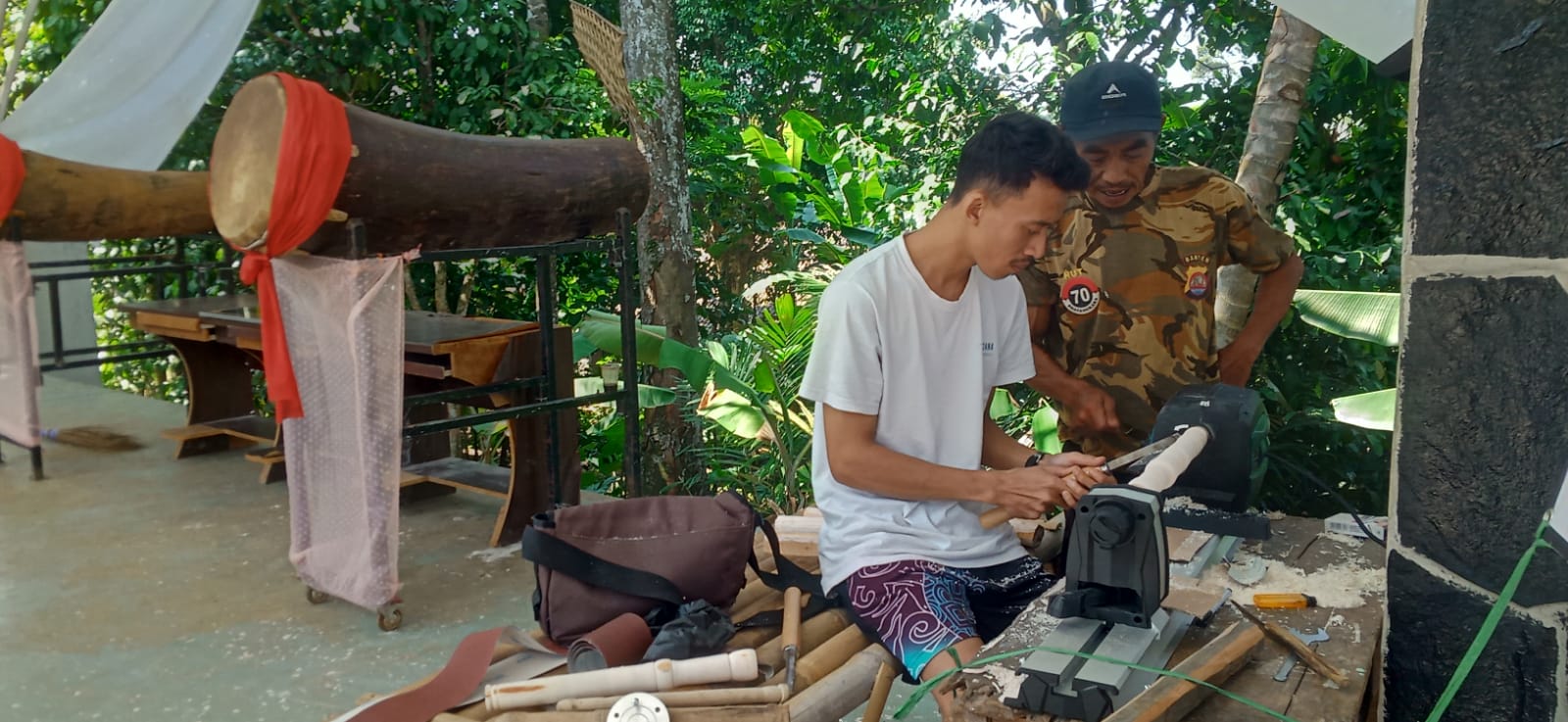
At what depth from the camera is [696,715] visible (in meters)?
1.73

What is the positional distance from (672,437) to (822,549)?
17.8 feet

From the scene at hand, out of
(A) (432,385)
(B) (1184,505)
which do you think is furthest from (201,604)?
(B) (1184,505)

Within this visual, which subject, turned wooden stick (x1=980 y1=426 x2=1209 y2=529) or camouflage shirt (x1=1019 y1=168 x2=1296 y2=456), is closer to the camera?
turned wooden stick (x1=980 y1=426 x2=1209 y2=529)

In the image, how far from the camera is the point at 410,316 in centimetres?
504

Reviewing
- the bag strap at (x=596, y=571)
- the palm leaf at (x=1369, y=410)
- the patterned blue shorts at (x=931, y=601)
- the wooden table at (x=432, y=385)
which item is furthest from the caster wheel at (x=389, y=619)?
the palm leaf at (x=1369, y=410)

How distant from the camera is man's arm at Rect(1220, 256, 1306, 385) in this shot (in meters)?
3.25

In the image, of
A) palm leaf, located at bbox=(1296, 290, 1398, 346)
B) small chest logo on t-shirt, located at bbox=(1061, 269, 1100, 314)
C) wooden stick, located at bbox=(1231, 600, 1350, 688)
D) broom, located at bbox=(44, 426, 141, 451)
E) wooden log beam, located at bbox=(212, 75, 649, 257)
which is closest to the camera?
wooden stick, located at bbox=(1231, 600, 1350, 688)

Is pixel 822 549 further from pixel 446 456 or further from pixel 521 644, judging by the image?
pixel 446 456

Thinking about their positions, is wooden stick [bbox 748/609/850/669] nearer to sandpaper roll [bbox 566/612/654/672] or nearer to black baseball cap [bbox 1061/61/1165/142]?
sandpaper roll [bbox 566/612/654/672]

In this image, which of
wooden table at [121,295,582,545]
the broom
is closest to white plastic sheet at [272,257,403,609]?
Result: wooden table at [121,295,582,545]

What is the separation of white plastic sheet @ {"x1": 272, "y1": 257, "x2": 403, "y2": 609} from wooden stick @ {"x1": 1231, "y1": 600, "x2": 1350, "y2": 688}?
265 centimetres

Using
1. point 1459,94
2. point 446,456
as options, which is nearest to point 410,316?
point 446,456

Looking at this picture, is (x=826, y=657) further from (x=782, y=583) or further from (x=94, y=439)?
(x=94, y=439)

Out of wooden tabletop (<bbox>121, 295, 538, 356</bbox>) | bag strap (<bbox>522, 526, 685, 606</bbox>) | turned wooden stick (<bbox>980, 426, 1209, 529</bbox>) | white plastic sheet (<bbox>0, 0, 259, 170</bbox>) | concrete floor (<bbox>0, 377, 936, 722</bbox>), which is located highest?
white plastic sheet (<bbox>0, 0, 259, 170</bbox>)
